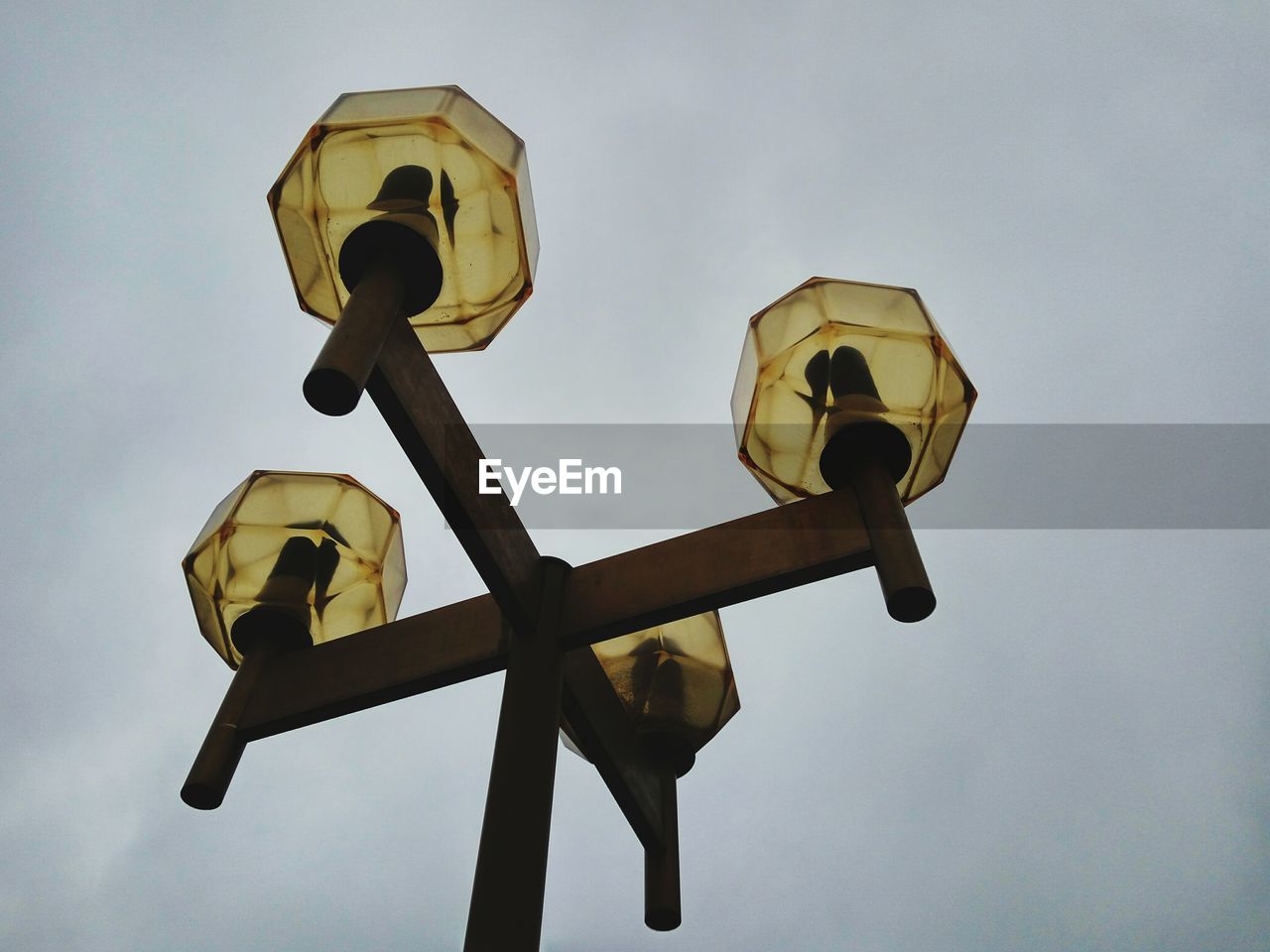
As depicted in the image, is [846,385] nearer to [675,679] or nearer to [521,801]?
[675,679]

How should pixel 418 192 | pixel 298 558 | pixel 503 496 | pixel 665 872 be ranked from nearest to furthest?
pixel 418 192 < pixel 503 496 < pixel 665 872 < pixel 298 558

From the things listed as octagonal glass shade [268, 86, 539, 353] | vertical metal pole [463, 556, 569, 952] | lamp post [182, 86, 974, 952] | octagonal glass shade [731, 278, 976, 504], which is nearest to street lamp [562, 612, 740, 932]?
lamp post [182, 86, 974, 952]

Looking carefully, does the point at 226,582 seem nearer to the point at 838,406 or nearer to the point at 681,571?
the point at 681,571

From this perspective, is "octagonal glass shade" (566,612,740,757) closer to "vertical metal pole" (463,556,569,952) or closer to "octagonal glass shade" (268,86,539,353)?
"vertical metal pole" (463,556,569,952)

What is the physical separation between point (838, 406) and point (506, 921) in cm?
137

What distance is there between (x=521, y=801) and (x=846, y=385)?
48.6 inches

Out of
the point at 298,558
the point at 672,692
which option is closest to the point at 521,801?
the point at 672,692

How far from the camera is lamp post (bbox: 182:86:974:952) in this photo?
206 centimetres

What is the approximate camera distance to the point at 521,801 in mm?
2053

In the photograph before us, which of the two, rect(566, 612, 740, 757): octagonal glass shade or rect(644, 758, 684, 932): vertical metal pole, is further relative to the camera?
rect(566, 612, 740, 757): octagonal glass shade

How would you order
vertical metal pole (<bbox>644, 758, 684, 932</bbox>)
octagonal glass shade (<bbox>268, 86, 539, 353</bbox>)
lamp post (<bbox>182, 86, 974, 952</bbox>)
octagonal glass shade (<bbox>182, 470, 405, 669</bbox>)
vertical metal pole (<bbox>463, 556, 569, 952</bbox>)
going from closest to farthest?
vertical metal pole (<bbox>463, 556, 569, 952</bbox>)
lamp post (<bbox>182, 86, 974, 952</bbox>)
octagonal glass shade (<bbox>268, 86, 539, 353</bbox>)
vertical metal pole (<bbox>644, 758, 684, 932</bbox>)
octagonal glass shade (<bbox>182, 470, 405, 669</bbox>)

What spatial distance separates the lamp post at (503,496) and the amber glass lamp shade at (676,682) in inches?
6.6

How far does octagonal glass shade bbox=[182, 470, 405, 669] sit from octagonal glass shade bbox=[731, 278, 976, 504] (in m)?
1.24

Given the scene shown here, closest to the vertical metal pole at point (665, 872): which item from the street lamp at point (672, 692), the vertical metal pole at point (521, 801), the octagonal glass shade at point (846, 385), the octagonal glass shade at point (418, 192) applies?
the street lamp at point (672, 692)
